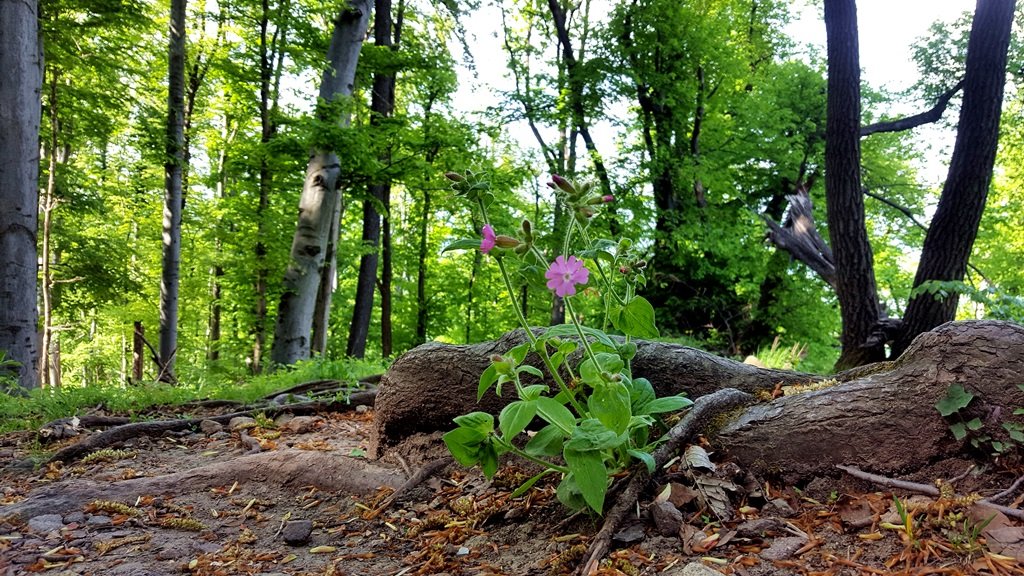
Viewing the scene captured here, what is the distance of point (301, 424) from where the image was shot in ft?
12.3

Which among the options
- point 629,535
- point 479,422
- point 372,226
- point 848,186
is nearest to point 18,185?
point 479,422

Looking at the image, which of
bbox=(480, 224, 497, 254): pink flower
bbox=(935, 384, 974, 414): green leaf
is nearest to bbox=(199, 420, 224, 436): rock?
bbox=(480, 224, 497, 254): pink flower

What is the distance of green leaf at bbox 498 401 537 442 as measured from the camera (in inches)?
61.0

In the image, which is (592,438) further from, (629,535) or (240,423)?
(240,423)

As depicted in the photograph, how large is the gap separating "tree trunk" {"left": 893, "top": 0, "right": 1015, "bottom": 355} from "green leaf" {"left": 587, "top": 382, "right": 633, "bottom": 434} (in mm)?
5633

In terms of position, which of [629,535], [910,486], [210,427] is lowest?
[210,427]

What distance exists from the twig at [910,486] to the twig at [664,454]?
46 centimetres

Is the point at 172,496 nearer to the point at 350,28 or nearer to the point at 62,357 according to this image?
the point at 350,28

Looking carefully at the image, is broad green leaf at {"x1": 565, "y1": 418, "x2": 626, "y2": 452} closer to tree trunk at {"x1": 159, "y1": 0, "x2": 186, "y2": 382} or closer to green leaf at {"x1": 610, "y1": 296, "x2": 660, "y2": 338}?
green leaf at {"x1": 610, "y1": 296, "x2": 660, "y2": 338}

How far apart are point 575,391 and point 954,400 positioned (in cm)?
118

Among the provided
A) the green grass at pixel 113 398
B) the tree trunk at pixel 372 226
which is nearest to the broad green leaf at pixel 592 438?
the green grass at pixel 113 398

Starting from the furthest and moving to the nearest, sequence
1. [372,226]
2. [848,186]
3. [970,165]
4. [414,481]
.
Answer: [372,226]
[848,186]
[970,165]
[414,481]

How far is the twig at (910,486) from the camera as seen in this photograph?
1.41 m

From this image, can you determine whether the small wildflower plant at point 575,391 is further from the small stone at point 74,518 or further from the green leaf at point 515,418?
the small stone at point 74,518
